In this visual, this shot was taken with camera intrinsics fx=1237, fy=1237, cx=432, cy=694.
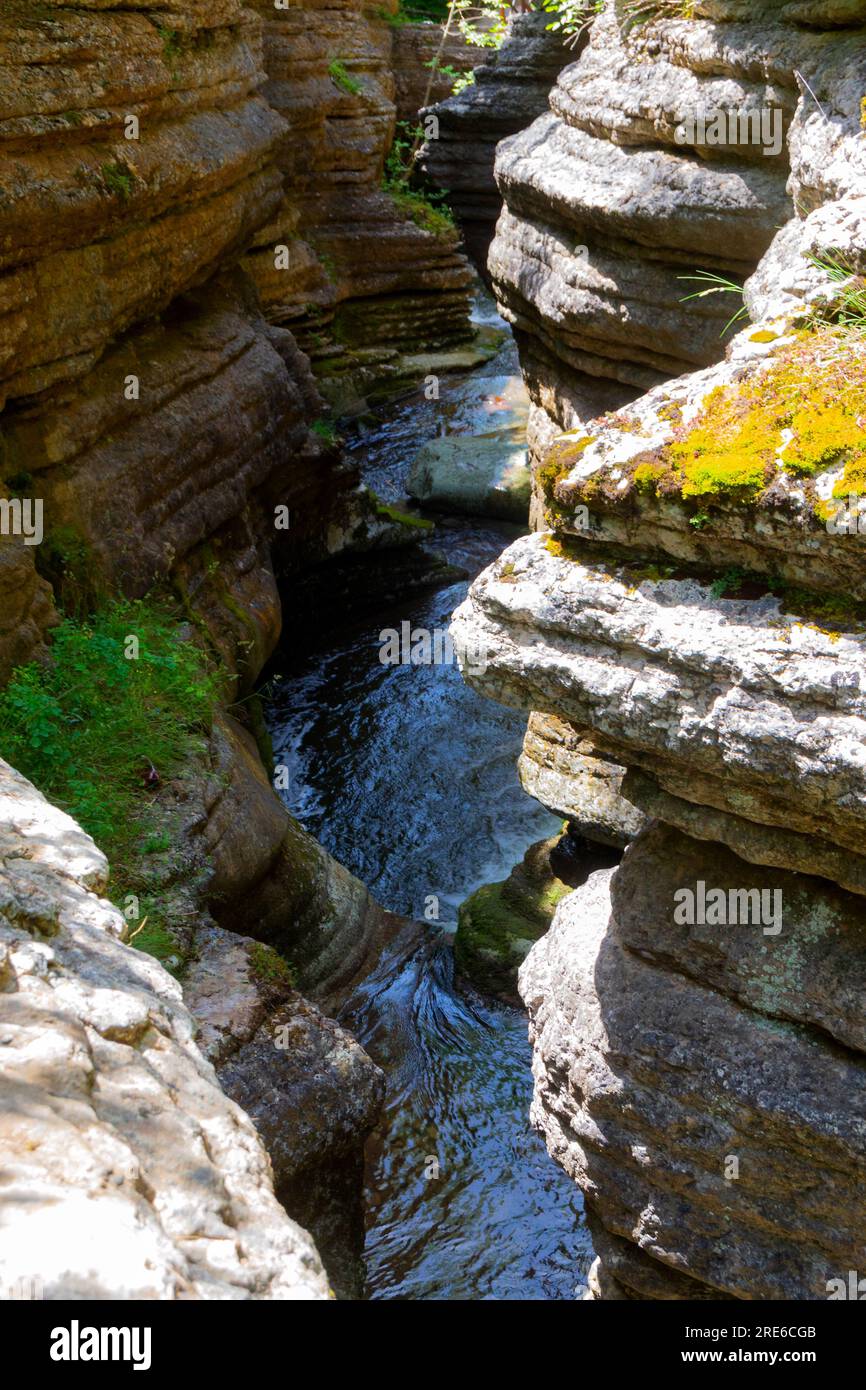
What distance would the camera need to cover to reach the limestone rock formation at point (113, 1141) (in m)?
1.87

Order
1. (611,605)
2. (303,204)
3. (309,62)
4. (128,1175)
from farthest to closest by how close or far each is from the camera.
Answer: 1. (303,204)
2. (309,62)
3. (611,605)
4. (128,1175)

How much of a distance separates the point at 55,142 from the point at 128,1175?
6838 millimetres

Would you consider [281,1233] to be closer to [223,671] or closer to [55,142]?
[223,671]

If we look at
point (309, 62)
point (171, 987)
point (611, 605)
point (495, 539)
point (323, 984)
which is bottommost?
point (323, 984)

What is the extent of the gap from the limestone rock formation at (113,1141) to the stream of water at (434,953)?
3.93m

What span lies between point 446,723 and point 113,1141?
9106 mm

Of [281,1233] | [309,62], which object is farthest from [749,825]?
[309,62]

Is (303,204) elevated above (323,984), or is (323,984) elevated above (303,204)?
(303,204)

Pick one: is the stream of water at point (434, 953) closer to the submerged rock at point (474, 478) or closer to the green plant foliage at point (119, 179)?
the submerged rock at point (474, 478)

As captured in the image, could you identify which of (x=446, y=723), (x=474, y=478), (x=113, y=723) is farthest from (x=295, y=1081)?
(x=474, y=478)

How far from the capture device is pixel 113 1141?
7.04 feet

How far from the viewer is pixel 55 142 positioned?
24.0 ft

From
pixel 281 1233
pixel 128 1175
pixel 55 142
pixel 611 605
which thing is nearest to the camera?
pixel 128 1175

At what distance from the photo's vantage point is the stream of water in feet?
20.7
